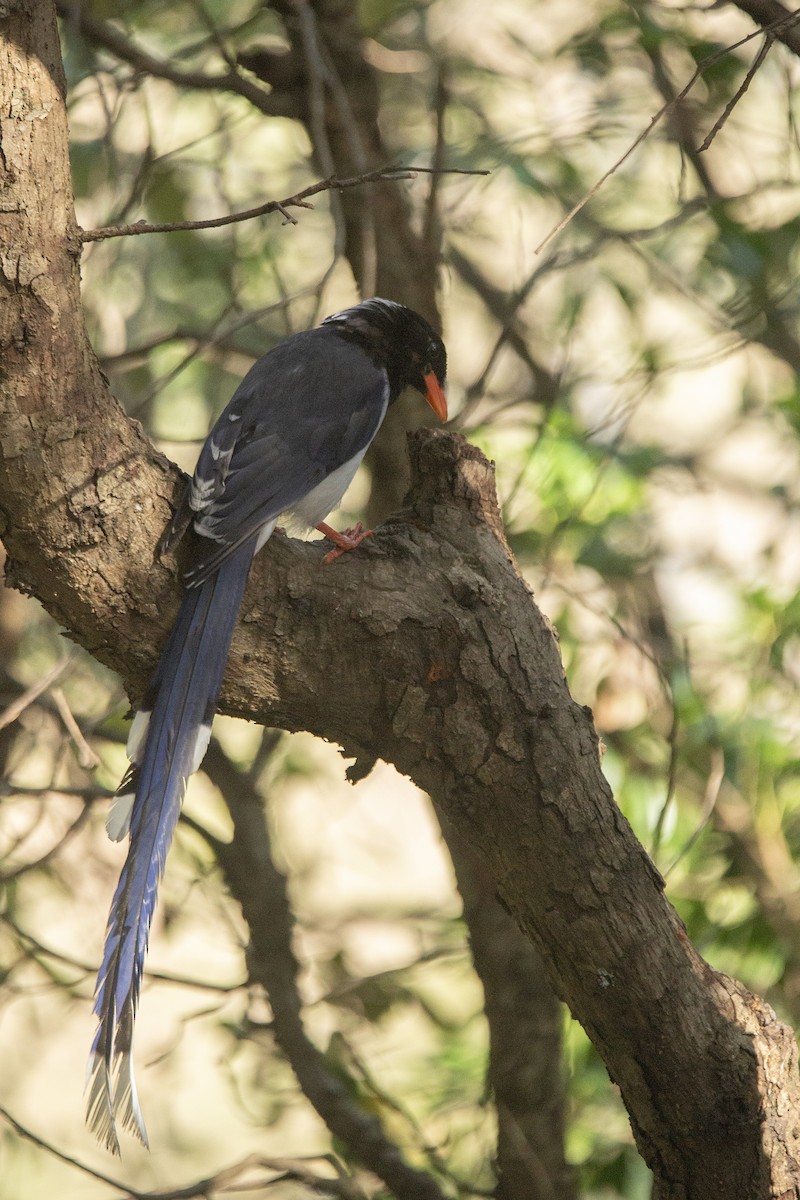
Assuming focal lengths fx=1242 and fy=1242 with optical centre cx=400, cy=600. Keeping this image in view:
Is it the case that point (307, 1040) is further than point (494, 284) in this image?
No

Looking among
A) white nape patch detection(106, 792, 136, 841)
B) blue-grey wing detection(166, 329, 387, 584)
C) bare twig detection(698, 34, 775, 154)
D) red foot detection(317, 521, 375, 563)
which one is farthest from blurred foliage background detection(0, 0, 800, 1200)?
bare twig detection(698, 34, 775, 154)

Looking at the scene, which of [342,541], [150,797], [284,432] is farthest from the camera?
[284,432]

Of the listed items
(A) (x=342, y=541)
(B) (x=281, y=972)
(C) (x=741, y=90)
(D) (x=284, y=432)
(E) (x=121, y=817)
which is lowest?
(E) (x=121, y=817)

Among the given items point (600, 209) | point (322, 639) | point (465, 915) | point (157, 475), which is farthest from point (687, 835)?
point (600, 209)

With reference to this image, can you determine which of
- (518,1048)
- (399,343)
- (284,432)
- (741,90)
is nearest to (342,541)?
(284,432)

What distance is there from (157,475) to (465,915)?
196 cm

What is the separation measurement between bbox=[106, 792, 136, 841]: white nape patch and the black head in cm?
146

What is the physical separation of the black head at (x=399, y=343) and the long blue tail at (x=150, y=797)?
125cm

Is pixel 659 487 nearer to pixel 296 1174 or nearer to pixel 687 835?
pixel 687 835

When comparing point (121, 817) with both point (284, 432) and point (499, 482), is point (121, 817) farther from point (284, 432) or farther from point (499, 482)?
point (499, 482)

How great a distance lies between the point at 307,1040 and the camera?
330 cm

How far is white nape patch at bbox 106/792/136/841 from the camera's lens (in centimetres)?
202

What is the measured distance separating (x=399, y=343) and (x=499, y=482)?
0.65 metres

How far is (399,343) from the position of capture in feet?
10.7
